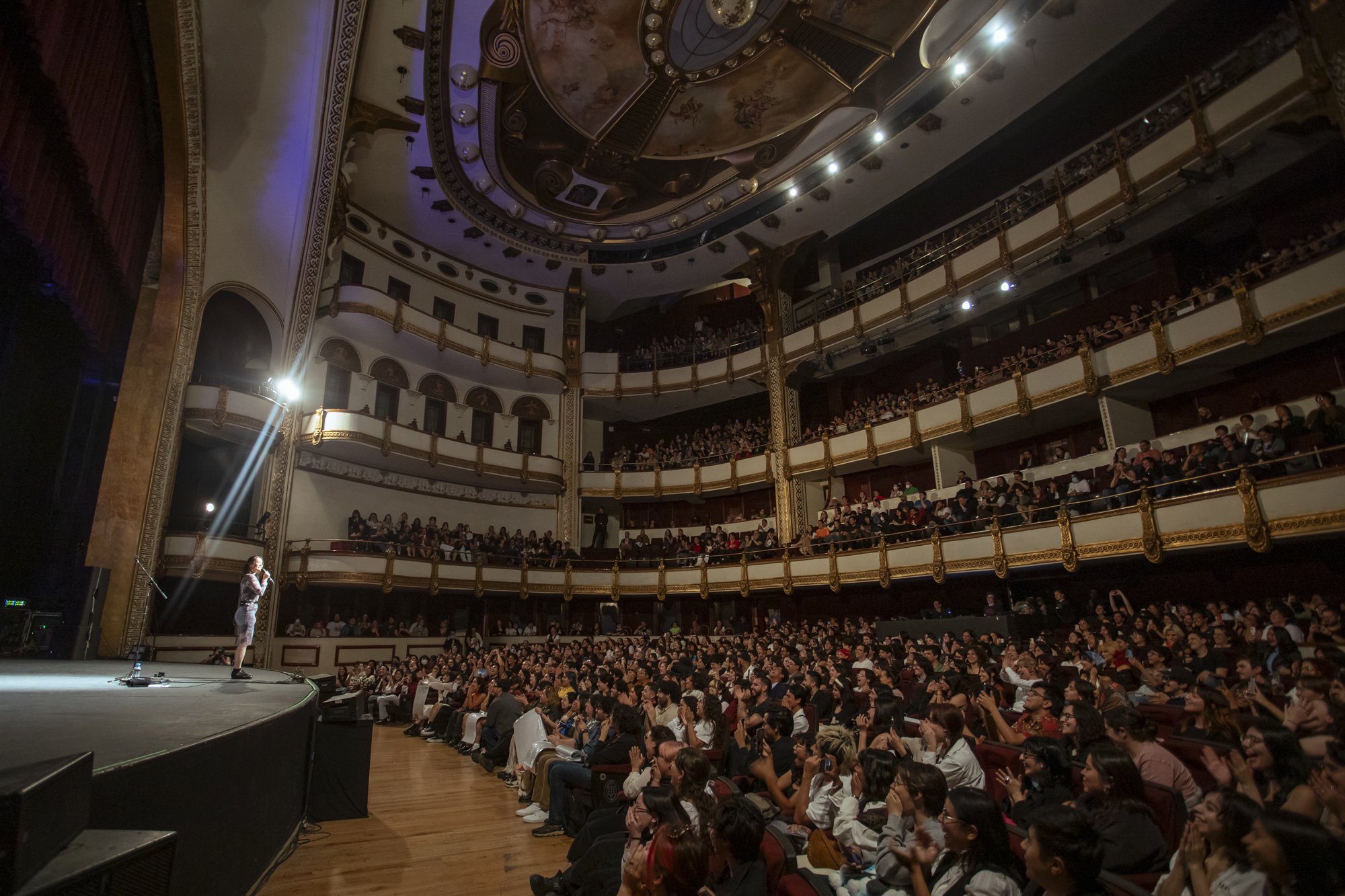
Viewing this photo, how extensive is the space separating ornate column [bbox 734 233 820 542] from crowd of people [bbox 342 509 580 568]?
6279mm

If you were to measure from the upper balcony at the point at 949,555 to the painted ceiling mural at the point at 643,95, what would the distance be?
32.8ft

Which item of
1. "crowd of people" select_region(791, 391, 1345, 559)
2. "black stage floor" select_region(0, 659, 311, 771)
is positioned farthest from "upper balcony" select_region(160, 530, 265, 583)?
"crowd of people" select_region(791, 391, 1345, 559)

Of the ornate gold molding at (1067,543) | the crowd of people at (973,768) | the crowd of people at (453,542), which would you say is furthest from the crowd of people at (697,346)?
the crowd of people at (973,768)

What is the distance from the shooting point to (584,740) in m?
6.52

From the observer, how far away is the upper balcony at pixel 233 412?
12.5m

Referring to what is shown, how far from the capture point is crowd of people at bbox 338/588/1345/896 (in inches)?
92.4

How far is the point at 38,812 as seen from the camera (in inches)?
54.7

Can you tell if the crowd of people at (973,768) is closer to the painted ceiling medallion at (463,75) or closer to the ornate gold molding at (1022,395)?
the ornate gold molding at (1022,395)

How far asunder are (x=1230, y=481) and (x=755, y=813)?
34.3ft

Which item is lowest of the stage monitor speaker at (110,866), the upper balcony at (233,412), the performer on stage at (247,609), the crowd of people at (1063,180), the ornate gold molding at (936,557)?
the stage monitor speaker at (110,866)

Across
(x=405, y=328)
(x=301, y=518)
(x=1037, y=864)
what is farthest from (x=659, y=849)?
(x=405, y=328)

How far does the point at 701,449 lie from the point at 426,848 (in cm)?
1665

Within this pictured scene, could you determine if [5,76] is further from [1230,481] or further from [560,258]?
[560,258]

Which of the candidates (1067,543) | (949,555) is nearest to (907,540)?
(949,555)
